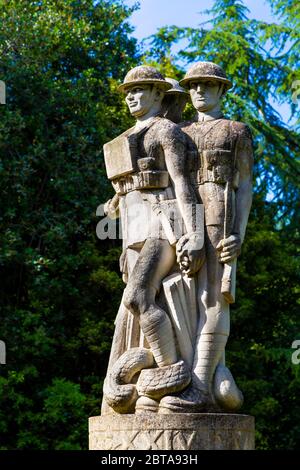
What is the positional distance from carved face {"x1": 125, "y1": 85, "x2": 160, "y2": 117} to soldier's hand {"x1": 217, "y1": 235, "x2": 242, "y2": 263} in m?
1.46

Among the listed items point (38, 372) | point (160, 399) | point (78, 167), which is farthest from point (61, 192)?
point (160, 399)

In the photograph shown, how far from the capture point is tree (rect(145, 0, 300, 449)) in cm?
2000

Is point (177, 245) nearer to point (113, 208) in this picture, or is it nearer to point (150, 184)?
point (150, 184)

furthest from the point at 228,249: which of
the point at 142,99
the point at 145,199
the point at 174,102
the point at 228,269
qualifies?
the point at 174,102

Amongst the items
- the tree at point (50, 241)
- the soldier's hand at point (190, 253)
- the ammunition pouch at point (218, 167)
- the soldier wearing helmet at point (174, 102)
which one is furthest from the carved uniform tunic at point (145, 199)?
the tree at point (50, 241)

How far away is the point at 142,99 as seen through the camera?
33.1 feet

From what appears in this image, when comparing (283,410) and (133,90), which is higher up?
(133,90)

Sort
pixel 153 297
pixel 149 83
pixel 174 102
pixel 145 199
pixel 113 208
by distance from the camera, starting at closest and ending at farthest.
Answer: pixel 153 297 → pixel 145 199 → pixel 149 83 → pixel 113 208 → pixel 174 102

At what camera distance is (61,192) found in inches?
722

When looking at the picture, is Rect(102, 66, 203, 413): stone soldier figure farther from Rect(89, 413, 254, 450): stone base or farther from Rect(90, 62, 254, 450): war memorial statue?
Rect(89, 413, 254, 450): stone base

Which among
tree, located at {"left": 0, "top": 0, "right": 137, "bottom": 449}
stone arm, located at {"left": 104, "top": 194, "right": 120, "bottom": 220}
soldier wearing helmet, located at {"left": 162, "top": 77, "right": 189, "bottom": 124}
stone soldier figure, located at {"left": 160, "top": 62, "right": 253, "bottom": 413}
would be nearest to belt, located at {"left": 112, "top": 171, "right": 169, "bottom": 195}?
stone soldier figure, located at {"left": 160, "top": 62, "right": 253, "bottom": 413}

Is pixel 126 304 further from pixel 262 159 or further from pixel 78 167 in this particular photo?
pixel 262 159

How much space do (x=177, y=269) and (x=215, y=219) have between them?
1.80 feet

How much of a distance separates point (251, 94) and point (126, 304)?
45.8ft
